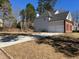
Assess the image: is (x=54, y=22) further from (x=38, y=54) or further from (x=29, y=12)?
(x=38, y=54)

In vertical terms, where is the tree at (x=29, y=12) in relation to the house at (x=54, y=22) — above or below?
above

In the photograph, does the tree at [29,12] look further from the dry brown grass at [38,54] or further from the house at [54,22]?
the dry brown grass at [38,54]

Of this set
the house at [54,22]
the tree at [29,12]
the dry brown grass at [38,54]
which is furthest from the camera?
the tree at [29,12]

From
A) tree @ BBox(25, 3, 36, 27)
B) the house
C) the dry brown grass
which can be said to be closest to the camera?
the dry brown grass

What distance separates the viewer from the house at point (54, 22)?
33.0 meters

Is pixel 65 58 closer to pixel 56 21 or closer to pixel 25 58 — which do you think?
pixel 25 58

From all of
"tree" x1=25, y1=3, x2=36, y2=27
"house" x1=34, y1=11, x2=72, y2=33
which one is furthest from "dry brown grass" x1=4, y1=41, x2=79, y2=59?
"tree" x1=25, y1=3, x2=36, y2=27

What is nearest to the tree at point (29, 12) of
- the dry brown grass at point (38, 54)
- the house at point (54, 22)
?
the house at point (54, 22)

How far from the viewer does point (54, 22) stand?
34.9m

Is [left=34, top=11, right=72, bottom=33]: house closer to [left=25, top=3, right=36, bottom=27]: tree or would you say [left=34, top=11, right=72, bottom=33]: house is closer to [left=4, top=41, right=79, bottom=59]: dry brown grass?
[left=25, top=3, right=36, bottom=27]: tree

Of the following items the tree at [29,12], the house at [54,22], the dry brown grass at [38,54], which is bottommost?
the dry brown grass at [38,54]

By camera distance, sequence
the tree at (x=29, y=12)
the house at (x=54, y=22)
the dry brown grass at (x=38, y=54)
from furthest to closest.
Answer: the tree at (x=29, y=12) < the house at (x=54, y=22) < the dry brown grass at (x=38, y=54)

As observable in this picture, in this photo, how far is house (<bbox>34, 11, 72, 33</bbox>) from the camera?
33.0 meters

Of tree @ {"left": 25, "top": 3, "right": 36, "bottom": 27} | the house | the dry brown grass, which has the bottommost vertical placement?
the dry brown grass
